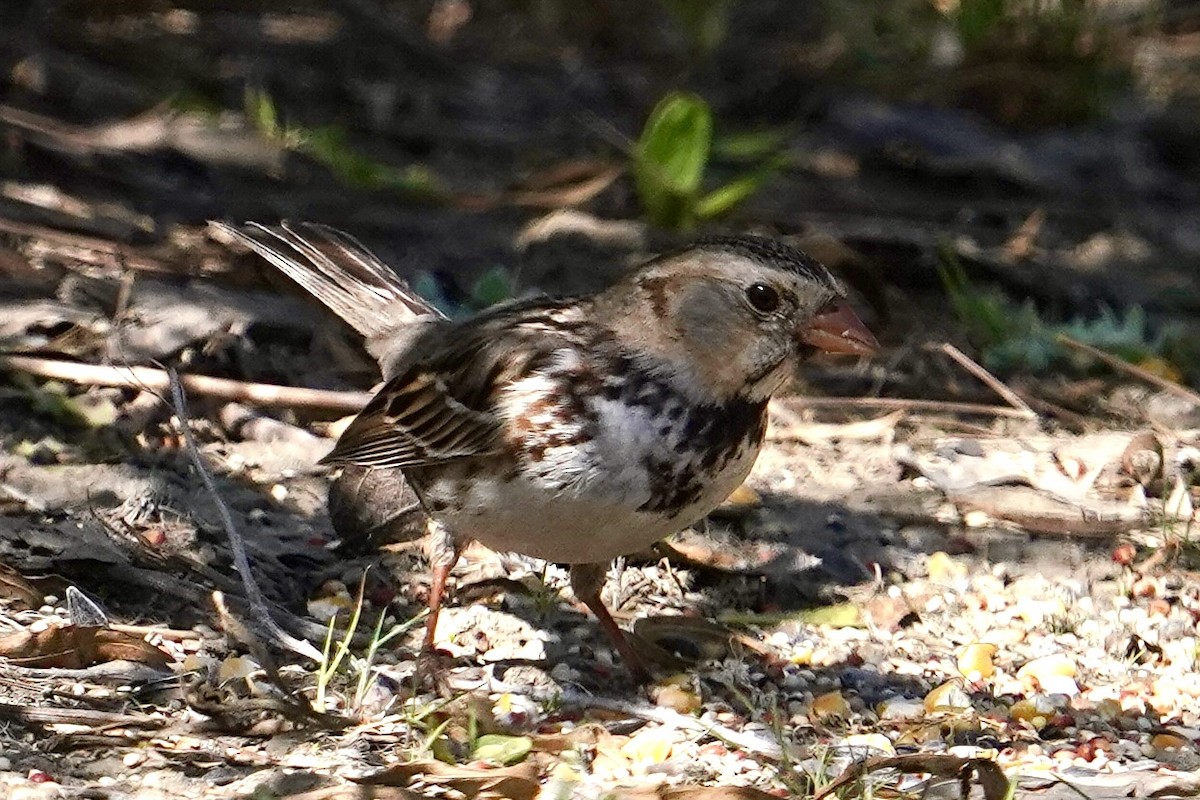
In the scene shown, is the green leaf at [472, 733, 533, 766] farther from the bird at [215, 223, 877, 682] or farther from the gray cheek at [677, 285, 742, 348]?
the gray cheek at [677, 285, 742, 348]

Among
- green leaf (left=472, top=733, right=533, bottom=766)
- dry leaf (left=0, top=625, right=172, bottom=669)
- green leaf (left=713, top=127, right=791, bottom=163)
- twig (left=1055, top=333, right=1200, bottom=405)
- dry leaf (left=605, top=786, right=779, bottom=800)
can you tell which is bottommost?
green leaf (left=472, top=733, right=533, bottom=766)

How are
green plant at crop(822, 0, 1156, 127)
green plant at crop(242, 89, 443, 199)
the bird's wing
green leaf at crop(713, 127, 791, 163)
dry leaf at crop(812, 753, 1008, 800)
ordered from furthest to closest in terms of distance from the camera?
1. green plant at crop(822, 0, 1156, 127)
2. green leaf at crop(713, 127, 791, 163)
3. green plant at crop(242, 89, 443, 199)
4. the bird's wing
5. dry leaf at crop(812, 753, 1008, 800)

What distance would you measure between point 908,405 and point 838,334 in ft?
4.11

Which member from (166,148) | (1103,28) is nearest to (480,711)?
(166,148)

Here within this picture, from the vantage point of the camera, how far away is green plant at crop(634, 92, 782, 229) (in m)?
5.36

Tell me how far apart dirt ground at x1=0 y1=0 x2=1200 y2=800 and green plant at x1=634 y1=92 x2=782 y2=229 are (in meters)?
0.12

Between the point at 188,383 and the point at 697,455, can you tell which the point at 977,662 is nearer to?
the point at 697,455

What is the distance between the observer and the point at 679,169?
17.9 ft

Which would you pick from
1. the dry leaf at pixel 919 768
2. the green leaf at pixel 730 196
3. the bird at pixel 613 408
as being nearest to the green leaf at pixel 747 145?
the green leaf at pixel 730 196

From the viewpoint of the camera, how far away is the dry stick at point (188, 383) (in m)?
4.26

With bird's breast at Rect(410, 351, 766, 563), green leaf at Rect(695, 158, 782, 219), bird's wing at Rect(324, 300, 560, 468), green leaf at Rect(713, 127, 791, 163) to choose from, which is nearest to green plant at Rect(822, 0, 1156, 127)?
green leaf at Rect(713, 127, 791, 163)

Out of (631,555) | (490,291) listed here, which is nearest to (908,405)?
(631,555)

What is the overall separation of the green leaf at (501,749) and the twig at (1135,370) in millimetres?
2068

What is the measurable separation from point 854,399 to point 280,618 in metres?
1.79
